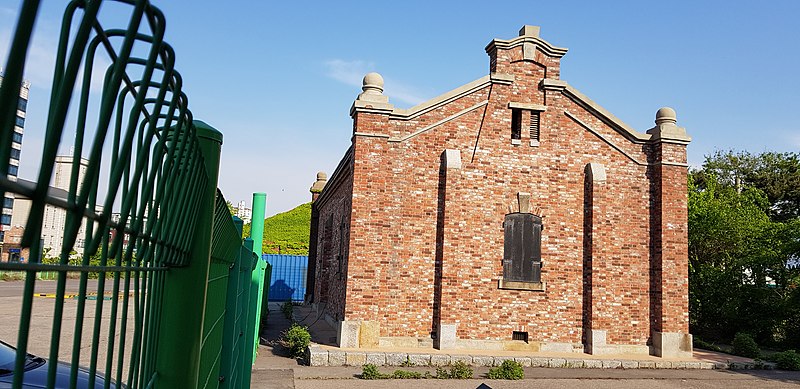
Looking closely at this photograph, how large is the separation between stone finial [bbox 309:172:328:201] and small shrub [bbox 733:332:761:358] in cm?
1627

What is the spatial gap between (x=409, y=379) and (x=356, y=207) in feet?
13.8

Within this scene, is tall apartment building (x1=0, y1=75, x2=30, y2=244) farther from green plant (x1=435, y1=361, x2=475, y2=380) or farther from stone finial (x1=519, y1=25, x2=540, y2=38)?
stone finial (x1=519, y1=25, x2=540, y2=38)

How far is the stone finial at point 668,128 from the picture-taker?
15.4 meters

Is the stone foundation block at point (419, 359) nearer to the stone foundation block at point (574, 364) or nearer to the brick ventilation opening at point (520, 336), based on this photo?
the brick ventilation opening at point (520, 336)

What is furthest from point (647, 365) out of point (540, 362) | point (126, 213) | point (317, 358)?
point (126, 213)

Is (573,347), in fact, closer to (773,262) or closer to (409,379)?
(409,379)

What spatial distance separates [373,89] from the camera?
14.5 meters

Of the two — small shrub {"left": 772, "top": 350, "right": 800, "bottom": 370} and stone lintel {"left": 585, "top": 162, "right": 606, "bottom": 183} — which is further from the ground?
stone lintel {"left": 585, "top": 162, "right": 606, "bottom": 183}

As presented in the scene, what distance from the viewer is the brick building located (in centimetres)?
1416

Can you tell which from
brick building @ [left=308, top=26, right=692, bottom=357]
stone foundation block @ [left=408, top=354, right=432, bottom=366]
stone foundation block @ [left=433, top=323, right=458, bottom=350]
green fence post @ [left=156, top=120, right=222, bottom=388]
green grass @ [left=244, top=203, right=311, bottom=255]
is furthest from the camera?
green grass @ [left=244, top=203, right=311, bottom=255]

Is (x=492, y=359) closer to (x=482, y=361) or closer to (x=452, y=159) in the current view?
(x=482, y=361)

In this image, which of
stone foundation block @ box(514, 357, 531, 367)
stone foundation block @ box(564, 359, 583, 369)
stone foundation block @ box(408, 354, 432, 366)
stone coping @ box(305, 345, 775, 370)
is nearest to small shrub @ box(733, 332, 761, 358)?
stone coping @ box(305, 345, 775, 370)

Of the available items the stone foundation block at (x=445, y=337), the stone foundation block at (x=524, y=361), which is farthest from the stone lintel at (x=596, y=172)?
the stone foundation block at (x=445, y=337)

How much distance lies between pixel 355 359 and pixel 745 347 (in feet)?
37.2
